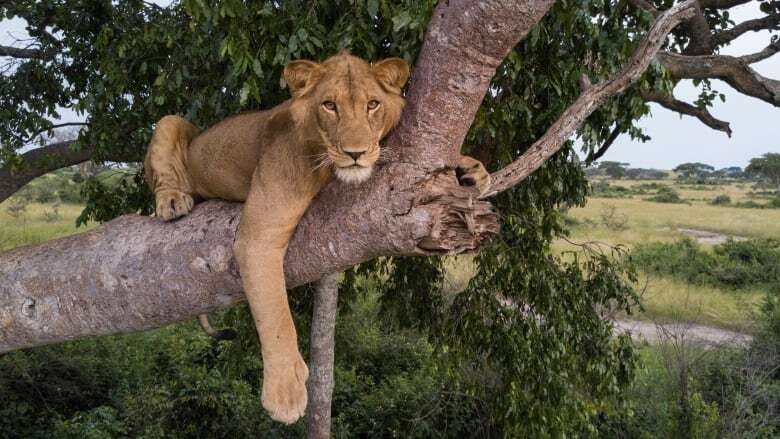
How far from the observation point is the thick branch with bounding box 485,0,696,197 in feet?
8.64

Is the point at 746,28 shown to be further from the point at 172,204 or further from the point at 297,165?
the point at 172,204

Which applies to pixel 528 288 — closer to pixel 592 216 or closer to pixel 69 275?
pixel 69 275

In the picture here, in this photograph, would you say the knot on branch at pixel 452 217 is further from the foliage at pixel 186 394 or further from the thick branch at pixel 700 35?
the thick branch at pixel 700 35

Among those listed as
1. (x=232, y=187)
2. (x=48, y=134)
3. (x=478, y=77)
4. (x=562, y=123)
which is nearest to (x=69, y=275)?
(x=232, y=187)

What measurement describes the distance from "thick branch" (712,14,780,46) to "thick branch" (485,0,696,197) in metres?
3.55

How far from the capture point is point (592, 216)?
29172 millimetres

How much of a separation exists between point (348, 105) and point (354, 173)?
0.20 m

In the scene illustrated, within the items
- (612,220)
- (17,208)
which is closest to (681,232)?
(612,220)

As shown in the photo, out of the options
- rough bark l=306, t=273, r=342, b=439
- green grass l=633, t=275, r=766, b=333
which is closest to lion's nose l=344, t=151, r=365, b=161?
rough bark l=306, t=273, r=342, b=439

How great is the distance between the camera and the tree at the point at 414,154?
2045 mm

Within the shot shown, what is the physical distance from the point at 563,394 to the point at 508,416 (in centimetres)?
49

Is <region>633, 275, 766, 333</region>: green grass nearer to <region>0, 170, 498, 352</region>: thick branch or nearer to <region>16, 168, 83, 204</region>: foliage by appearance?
<region>0, 170, 498, 352</region>: thick branch

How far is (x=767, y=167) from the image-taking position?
2661cm

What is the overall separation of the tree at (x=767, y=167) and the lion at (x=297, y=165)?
93.2ft
